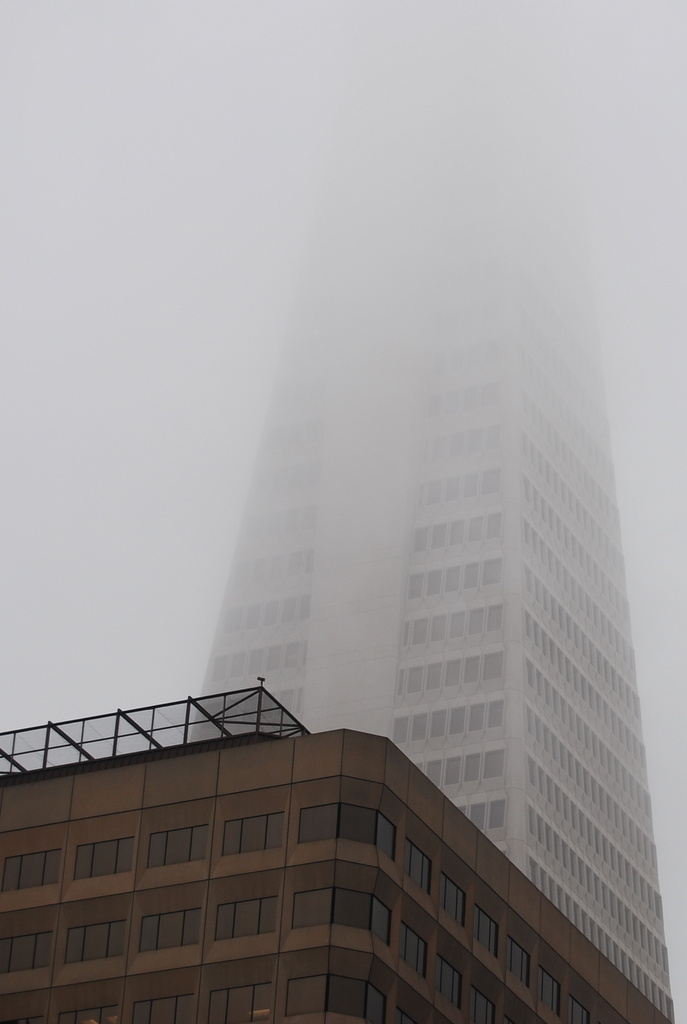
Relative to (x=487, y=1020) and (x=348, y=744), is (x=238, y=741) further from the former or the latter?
(x=487, y=1020)

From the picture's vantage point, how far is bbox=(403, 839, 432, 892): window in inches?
2876

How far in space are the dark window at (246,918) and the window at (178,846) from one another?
295 centimetres

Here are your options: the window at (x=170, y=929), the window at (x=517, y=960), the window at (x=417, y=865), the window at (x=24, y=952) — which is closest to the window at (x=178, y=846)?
the window at (x=170, y=929)

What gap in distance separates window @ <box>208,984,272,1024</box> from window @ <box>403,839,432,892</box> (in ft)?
27.6

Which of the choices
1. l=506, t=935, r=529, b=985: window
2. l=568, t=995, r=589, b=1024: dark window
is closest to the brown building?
l=506, t=935, r=529, b=985: window

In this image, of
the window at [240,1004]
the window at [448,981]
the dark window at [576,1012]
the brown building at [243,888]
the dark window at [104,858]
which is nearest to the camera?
the window at [240,1004]

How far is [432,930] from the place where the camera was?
7344 cm

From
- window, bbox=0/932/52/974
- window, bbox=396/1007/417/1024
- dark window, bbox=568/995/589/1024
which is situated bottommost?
window, bbox=396/1007/417/1024

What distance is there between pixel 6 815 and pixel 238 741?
10.5m

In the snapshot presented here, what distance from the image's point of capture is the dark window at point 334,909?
224ft

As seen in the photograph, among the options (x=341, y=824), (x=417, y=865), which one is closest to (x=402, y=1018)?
(x=417, y=865)

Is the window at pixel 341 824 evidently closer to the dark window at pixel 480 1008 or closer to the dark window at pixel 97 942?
the dark window at pixel 97 942

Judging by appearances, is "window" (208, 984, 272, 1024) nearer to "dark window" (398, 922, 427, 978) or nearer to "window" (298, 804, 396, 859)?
"window" (298, 804, 396, 859)

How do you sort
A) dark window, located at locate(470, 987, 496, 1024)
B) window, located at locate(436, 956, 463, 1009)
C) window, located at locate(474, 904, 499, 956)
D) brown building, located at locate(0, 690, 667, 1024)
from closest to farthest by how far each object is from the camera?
brown building, located at locate(0, 690, 667, 1024)
window, located at locate(436, 956, 463, 1009)
dark window, located at locate(470, 987, 496, 1024)
window, located at locate(474, 904, 499, 956)
